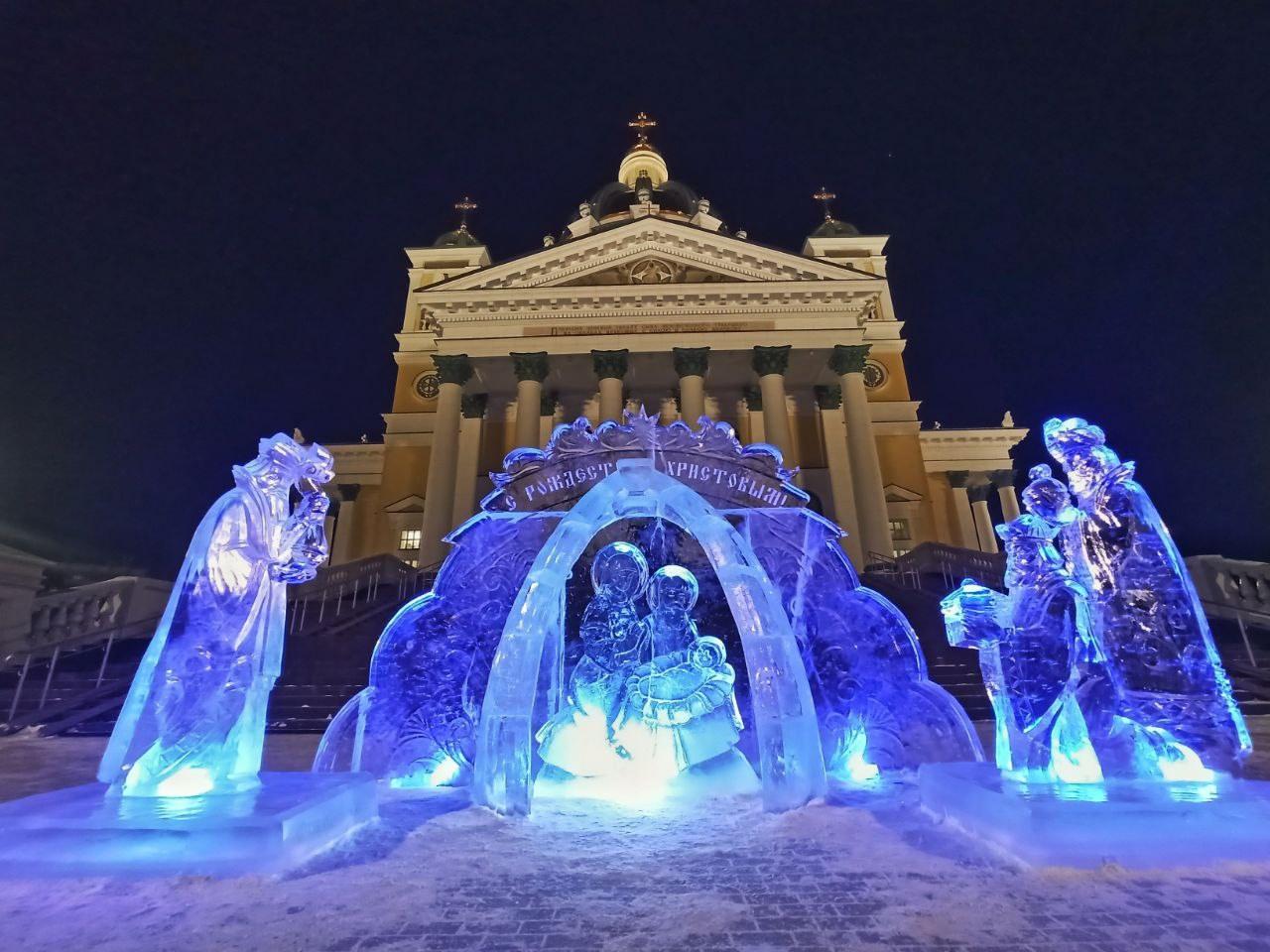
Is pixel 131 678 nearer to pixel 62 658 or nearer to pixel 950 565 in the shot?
pixel 62 658

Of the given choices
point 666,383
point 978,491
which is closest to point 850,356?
point 666,383

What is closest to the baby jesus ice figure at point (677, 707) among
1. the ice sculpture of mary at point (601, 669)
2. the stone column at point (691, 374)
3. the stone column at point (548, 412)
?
the ice sculpture of mary at point (601, 669)

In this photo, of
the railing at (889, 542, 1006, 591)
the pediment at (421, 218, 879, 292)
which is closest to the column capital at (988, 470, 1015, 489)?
the pediment at (421, 218, 879, 292)

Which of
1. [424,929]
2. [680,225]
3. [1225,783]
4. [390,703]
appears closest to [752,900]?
[424,929]

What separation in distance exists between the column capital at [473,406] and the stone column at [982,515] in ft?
81.9

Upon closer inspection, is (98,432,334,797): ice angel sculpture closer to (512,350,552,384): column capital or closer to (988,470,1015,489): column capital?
(512,350,552,384): column capital

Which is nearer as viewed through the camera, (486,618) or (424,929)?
(424,929)

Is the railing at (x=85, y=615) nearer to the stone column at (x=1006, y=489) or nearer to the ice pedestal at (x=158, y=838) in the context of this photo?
the ice pedestal at (x=158, y=838)

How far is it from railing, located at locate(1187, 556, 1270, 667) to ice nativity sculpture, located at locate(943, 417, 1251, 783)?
9364mm

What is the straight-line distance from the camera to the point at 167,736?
3164mm

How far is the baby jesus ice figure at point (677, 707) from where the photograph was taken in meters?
4.67

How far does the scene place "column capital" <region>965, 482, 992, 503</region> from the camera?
3122cm

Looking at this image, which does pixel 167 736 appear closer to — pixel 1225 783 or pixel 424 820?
pixel 424 820

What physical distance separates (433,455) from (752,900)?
22.3m
